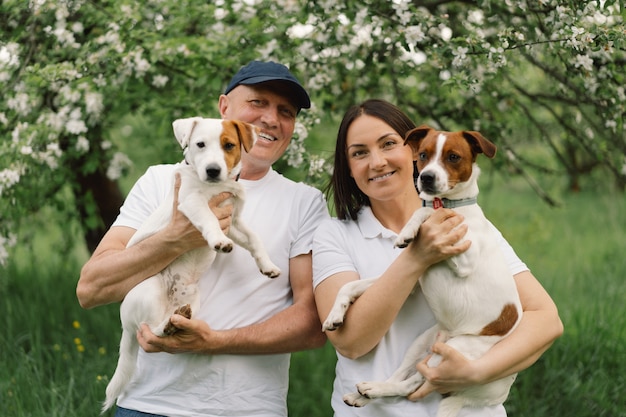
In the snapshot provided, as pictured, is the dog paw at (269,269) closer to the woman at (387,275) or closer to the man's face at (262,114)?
the woman at (387,275)

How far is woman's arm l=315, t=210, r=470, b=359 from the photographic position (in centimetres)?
241

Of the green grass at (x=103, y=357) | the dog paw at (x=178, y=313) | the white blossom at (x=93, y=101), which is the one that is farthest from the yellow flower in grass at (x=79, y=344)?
the dog paw at (x=178, y=313)

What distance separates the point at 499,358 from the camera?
2.42 m

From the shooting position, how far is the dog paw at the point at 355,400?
2.50 m

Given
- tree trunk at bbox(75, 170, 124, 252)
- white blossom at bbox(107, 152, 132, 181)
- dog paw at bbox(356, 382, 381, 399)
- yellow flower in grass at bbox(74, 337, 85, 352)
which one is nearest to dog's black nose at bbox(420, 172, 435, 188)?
dog paw at bbox(356, 382, 381, 399)

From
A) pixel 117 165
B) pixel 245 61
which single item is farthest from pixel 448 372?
pixel 117 165

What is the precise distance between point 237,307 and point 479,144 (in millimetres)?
1128

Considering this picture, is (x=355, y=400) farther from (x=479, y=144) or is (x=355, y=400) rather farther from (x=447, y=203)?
(x=479, y=144)

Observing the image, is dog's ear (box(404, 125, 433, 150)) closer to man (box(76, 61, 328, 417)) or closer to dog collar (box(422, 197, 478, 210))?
dog collar (box(422, 197, 478, 210))

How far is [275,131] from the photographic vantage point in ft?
9.74

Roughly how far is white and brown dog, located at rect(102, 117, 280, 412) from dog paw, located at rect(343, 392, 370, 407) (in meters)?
0.53

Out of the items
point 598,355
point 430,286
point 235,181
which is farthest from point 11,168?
point 598,355

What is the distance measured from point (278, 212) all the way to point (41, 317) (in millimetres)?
2939

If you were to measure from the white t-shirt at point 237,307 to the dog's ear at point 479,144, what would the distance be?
748mm
